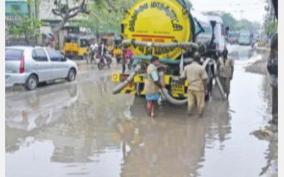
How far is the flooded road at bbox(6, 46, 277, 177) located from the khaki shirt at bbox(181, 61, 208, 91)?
27.8 inches

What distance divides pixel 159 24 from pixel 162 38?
31cm

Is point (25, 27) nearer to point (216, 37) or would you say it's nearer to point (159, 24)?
point (216, 37)

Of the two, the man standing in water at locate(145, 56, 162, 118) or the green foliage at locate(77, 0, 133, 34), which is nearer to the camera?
the man standing in water at locate(145, 56, 162, 118)

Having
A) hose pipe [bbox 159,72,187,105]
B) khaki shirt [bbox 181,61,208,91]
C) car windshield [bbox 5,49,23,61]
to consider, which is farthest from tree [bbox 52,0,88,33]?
khaki shirt [bbox 181,61,208,91]

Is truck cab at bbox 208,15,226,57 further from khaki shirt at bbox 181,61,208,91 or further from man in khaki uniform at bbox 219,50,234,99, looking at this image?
khaki shirt at bbox 181,61,208,91

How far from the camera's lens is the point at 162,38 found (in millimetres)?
11086

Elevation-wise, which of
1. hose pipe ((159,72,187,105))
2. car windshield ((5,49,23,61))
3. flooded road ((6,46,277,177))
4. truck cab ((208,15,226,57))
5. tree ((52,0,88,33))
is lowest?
flooded road ((6,46,277,177))

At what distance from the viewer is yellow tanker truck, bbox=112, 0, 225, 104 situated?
1096 centimetres

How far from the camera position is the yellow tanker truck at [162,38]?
10961 mm

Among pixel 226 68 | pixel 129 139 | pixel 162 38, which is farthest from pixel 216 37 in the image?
pixel 129 139

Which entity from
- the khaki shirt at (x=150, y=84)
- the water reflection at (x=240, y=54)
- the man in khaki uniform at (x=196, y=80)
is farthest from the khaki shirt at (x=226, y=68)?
the water reflection at (x=240, y=54)

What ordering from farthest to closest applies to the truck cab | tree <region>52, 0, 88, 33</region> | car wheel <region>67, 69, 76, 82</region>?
tree <region>52, 0, 88, 33</region>, car wheel <region>67, 69, 76, 82</region>, the truck cab

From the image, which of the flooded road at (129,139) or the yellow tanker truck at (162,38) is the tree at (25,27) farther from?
the yellow tanker truck at (162,38)

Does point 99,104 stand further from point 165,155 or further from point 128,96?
point 165,155
